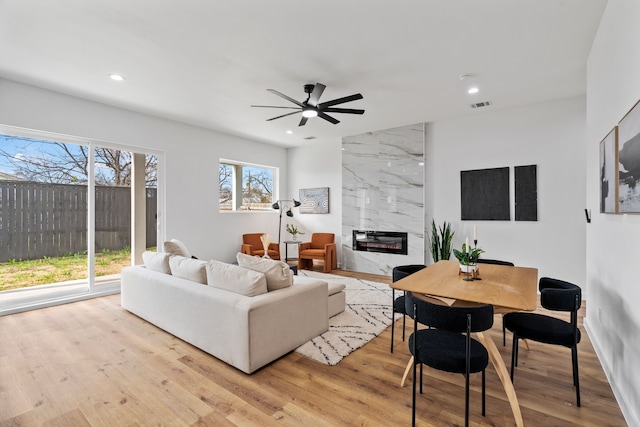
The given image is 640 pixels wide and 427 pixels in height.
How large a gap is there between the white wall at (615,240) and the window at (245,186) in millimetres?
5802

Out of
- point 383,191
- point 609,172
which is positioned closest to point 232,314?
point 609,172

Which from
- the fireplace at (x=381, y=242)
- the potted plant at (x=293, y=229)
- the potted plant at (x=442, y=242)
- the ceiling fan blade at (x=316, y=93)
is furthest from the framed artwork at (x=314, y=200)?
the ceiling fan blade at (x=316, y=93)

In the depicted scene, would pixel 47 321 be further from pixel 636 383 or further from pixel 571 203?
pixel 571 203

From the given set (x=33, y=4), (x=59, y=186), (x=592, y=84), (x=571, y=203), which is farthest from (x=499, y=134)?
(x=59, y=186)

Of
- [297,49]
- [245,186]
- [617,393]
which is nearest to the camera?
[617,393]

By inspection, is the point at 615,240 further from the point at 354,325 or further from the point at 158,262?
the point at 158,262

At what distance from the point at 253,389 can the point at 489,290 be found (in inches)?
71.3

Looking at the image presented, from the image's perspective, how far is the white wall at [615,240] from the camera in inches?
71.4

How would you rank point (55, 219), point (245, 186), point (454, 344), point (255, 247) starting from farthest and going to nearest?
point (245, 186) < point (255, 247) < point (55, 219) < point (454, 344)

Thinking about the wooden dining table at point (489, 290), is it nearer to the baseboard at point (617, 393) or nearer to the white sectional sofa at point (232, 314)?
the baseboard at point (617, 393)

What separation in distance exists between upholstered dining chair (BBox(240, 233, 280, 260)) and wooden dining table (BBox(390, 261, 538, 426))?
4.06m

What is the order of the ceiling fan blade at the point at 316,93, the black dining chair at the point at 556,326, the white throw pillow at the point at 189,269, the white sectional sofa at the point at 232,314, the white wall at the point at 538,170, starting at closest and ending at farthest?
the black dining chair at the point at 556,326 < the white sectional sofa at the point at 232,314 < the white throw pillow at the point at 189,269 < the ceiling fan blade at the point at 316,93 < the white wall at the point at 538,170

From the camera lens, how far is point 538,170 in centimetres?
464

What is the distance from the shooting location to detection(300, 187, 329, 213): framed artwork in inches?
282
